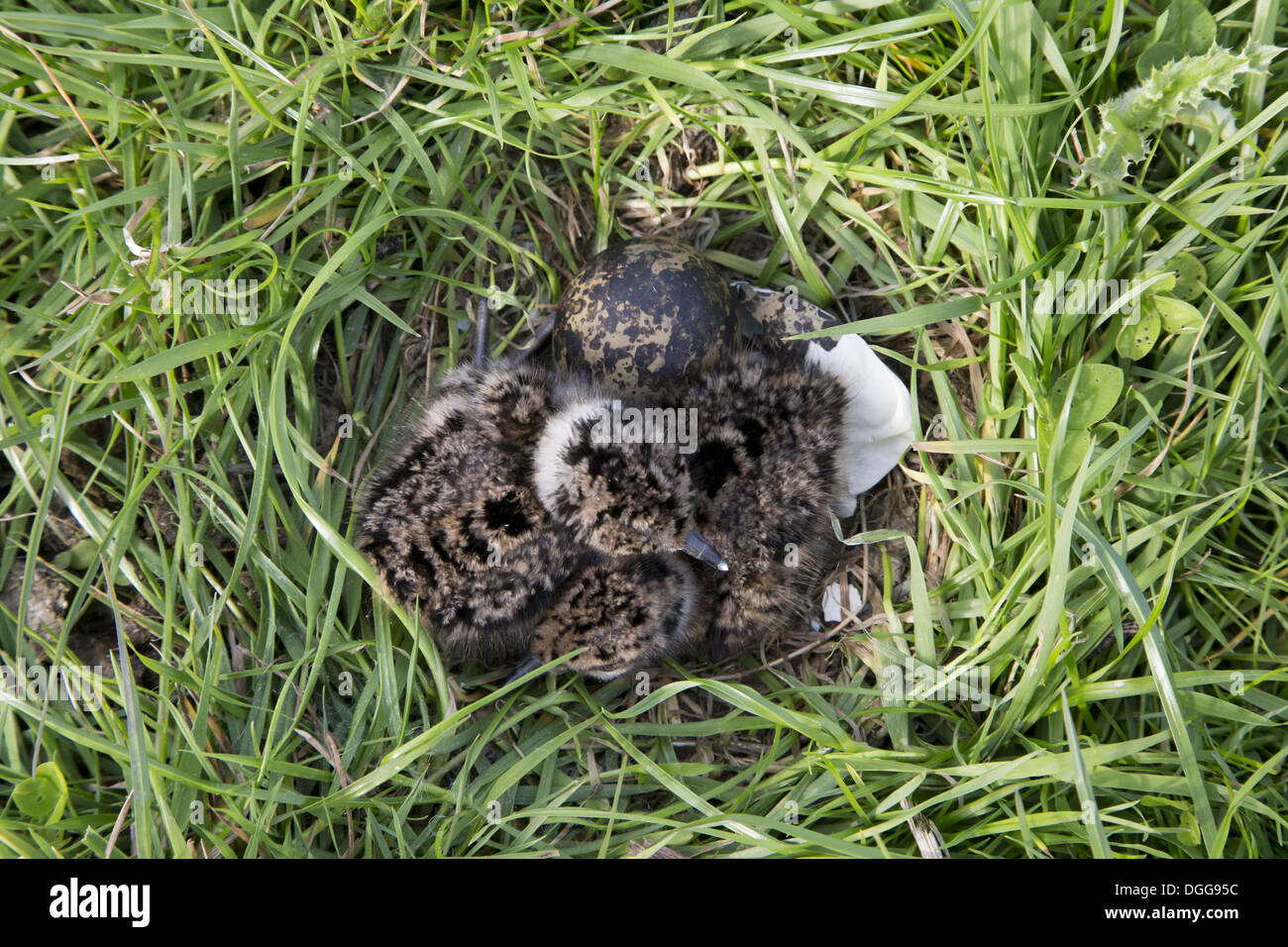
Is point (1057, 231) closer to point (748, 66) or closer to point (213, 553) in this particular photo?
point (748, 66)

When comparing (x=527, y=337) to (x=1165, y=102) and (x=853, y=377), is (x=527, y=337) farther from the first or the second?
(x=1165, y=102)

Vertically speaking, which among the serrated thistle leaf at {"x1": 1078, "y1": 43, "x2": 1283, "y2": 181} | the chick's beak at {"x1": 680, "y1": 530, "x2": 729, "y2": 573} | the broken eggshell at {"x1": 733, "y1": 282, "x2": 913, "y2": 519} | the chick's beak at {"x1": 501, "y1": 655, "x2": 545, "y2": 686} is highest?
the serrated thistle leaf at {"x1": 1078, "y1": 43, "x2": 1283, "y2": 181}

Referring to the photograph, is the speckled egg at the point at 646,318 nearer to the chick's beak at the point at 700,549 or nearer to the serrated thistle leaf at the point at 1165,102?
the chick's beak at the point at 700,549

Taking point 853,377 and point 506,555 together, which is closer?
point 506,555

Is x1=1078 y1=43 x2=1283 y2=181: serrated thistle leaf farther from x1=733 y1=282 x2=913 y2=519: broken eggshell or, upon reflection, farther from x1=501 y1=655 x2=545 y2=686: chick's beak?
x1=501 y1=655 x2=545 y2=686: chick's beak

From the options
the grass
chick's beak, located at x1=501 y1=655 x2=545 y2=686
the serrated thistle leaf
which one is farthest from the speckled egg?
the serrated thistle leaf

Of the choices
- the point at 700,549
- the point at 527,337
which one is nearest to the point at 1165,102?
the point at 700,549
